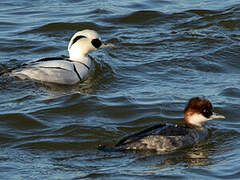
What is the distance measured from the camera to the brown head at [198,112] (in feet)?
33.2

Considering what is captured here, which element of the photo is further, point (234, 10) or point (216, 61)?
point (234, 10)

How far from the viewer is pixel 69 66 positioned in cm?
1336

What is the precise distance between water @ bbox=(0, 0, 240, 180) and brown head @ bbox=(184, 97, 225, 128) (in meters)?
0.35

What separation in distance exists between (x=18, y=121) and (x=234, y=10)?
8920 mm

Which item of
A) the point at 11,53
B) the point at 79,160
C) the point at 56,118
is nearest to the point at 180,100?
the point at 56,118

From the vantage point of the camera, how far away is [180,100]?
1186 centimetres

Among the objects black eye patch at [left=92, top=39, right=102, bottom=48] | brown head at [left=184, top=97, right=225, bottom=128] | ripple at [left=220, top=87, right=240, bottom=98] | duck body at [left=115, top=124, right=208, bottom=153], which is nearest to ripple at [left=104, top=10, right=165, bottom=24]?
black eye patch at [left=92, top=39, right=102, bottom=48]

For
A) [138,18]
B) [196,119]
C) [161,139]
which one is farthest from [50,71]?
[138,18]

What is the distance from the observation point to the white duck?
42.4ft

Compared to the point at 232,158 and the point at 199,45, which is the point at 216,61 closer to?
the point at 199,45

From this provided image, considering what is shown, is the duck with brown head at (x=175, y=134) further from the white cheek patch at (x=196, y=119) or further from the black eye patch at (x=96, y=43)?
the black eye patch at (x=96, y=43)

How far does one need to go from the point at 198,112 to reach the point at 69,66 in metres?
3.95

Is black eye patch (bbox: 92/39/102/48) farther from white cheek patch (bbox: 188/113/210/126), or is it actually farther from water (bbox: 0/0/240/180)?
white cheek patch (bbox: 188/113/210/126)

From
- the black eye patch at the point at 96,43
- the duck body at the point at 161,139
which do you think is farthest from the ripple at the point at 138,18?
the duck body at the point at 161,139
